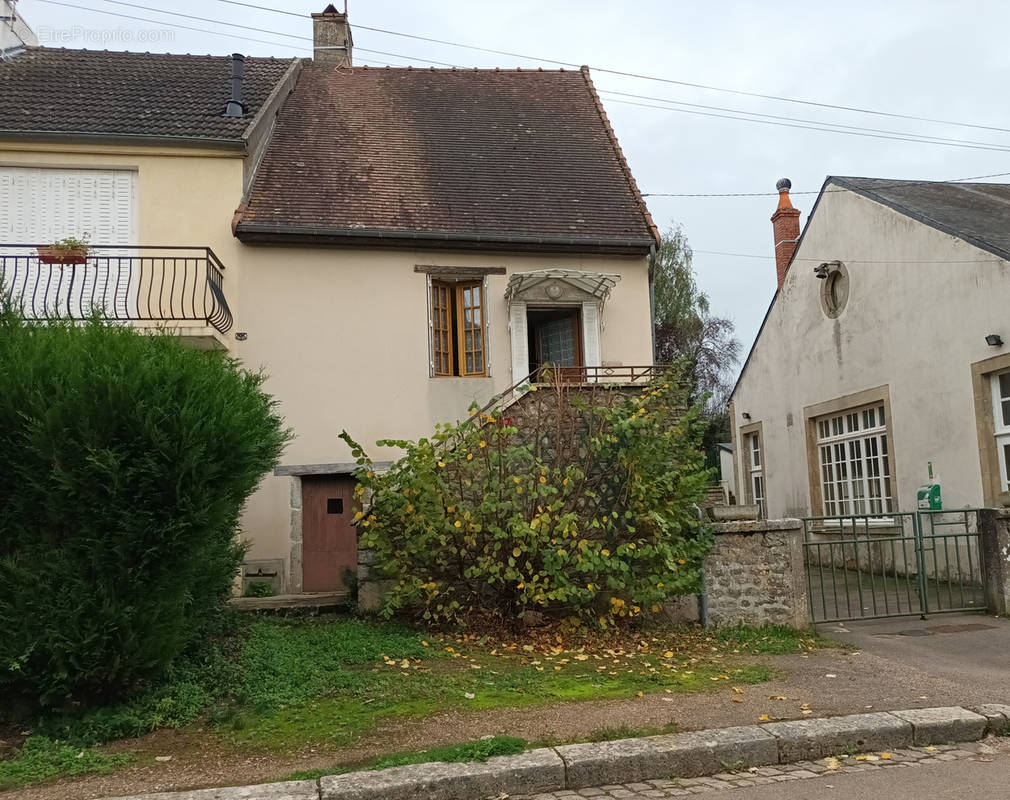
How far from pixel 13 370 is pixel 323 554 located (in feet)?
20.5

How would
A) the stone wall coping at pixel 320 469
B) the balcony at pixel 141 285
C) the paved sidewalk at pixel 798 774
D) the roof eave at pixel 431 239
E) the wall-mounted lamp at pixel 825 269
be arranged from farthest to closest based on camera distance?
the wall-mounted lamp at pixel 825 269 → the roof eave at pixel 431 239 → the stone wall coping at pixel 320 469 → the balcony at pixel 141 285 → the paved sidewalk at pixel 798 774

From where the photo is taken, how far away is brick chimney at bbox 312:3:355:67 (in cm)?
1596

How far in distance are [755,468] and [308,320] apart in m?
11.7

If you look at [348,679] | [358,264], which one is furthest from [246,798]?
[358,264]

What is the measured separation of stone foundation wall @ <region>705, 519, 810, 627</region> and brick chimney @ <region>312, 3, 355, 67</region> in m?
12.6

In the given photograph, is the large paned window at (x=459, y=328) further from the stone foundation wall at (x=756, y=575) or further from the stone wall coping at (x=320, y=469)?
the stone foundation wall at (x=756, y=575)

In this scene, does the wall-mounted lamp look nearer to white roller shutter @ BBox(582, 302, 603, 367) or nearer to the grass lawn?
white roller shutter @ BBox(582, 302, 603, 367)

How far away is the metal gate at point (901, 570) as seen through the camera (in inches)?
342

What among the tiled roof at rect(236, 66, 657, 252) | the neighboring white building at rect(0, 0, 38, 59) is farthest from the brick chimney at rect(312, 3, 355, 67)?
the neighboring white building at rect(0, 0, 38, 59)

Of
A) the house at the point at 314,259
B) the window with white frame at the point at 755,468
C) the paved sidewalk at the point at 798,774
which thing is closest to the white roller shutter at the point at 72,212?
the house at the point at 314,259

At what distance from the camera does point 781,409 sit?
1688cm

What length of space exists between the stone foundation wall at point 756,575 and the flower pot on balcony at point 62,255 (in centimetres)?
823

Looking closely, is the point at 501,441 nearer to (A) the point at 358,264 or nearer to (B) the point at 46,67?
(A) the point at 358,264

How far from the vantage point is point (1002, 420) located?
35.7 ft
